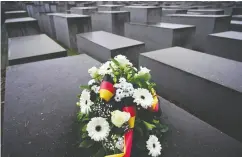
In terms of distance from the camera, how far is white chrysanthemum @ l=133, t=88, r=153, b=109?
1480 mm

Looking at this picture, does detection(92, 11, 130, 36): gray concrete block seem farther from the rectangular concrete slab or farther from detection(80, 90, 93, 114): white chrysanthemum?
detection(80, 90, 93, 114): white chrysanthemum

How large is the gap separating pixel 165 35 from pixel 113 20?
108 inches

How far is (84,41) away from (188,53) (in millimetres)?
3022

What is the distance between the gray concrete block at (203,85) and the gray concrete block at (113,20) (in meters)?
4.08

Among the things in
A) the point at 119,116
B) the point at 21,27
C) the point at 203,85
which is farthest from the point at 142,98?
the point at 21,27

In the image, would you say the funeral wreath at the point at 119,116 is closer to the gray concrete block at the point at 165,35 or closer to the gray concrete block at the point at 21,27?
the gray concrete block at the point at 165,35

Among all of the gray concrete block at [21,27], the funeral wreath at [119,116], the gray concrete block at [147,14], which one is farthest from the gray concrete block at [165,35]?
the funeral wreath at [119,116]

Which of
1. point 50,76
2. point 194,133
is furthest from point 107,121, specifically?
point 50,76

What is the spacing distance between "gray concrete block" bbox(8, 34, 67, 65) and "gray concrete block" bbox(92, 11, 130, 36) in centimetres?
319

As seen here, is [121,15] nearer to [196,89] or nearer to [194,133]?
[196,89]

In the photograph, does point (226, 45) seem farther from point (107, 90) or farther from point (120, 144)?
point (120, 144)

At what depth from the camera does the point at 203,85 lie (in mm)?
2859

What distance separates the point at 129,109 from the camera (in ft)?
5.01

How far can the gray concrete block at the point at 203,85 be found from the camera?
2630 mm
